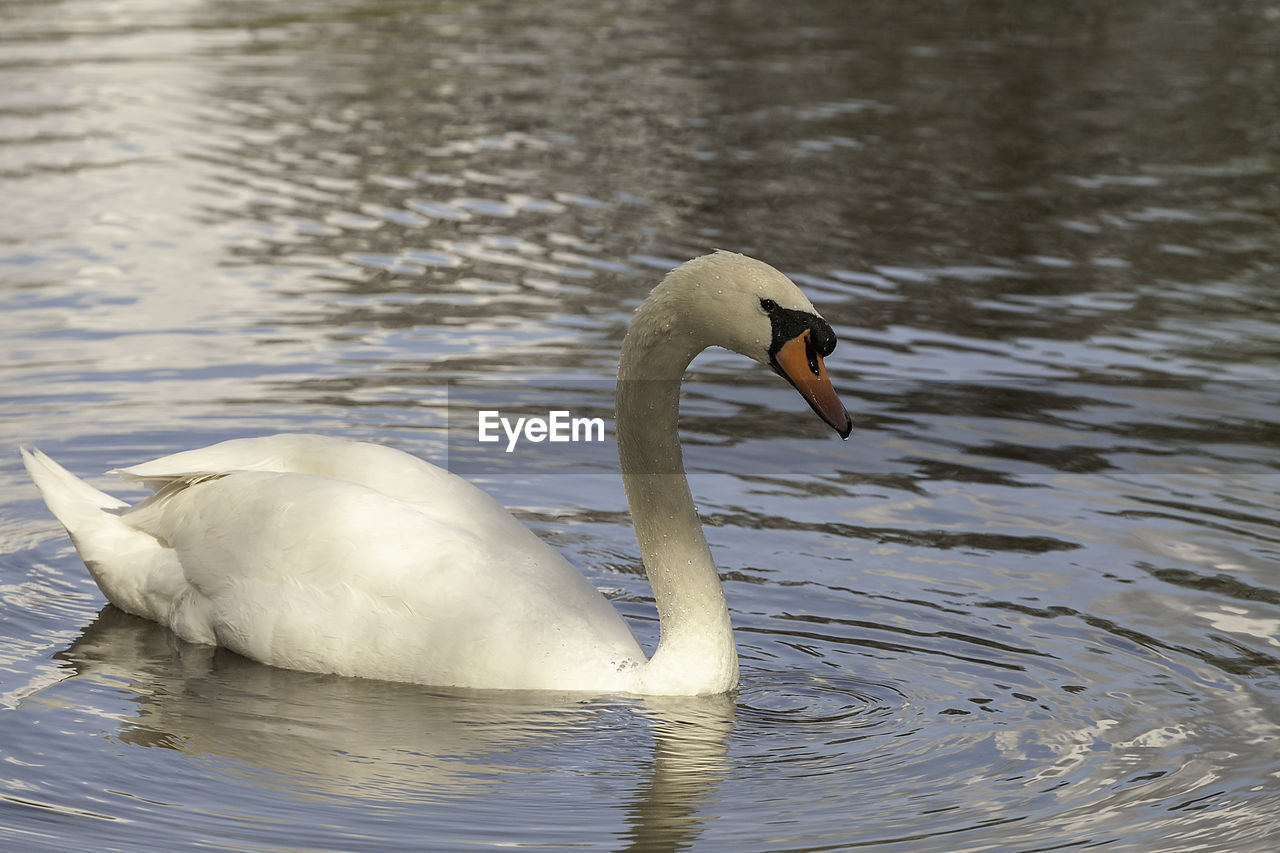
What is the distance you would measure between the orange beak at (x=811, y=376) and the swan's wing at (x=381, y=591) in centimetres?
116

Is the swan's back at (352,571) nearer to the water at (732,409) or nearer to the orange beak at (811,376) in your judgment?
the water at (732,409)

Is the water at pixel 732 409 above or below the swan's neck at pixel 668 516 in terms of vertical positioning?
below

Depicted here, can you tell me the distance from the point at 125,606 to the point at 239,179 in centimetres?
950

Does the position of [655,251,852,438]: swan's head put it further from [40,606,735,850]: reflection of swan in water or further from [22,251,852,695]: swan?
[40,606,735,850]: reflection of swan in water

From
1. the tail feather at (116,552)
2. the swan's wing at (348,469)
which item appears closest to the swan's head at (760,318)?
the swan's wing at (348,469)

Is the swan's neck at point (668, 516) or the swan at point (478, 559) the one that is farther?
the swan's neck at point (668, 516)

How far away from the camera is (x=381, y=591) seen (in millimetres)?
6754

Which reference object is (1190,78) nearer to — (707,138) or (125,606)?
(707,138)

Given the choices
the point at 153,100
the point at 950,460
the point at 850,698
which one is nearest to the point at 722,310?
the point at 850,698

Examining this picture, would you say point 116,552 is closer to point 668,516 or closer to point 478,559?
point 478,559

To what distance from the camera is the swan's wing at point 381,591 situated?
666cm

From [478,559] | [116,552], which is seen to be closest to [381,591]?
[478,559]

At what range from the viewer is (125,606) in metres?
7.62

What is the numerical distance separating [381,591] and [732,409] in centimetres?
397
